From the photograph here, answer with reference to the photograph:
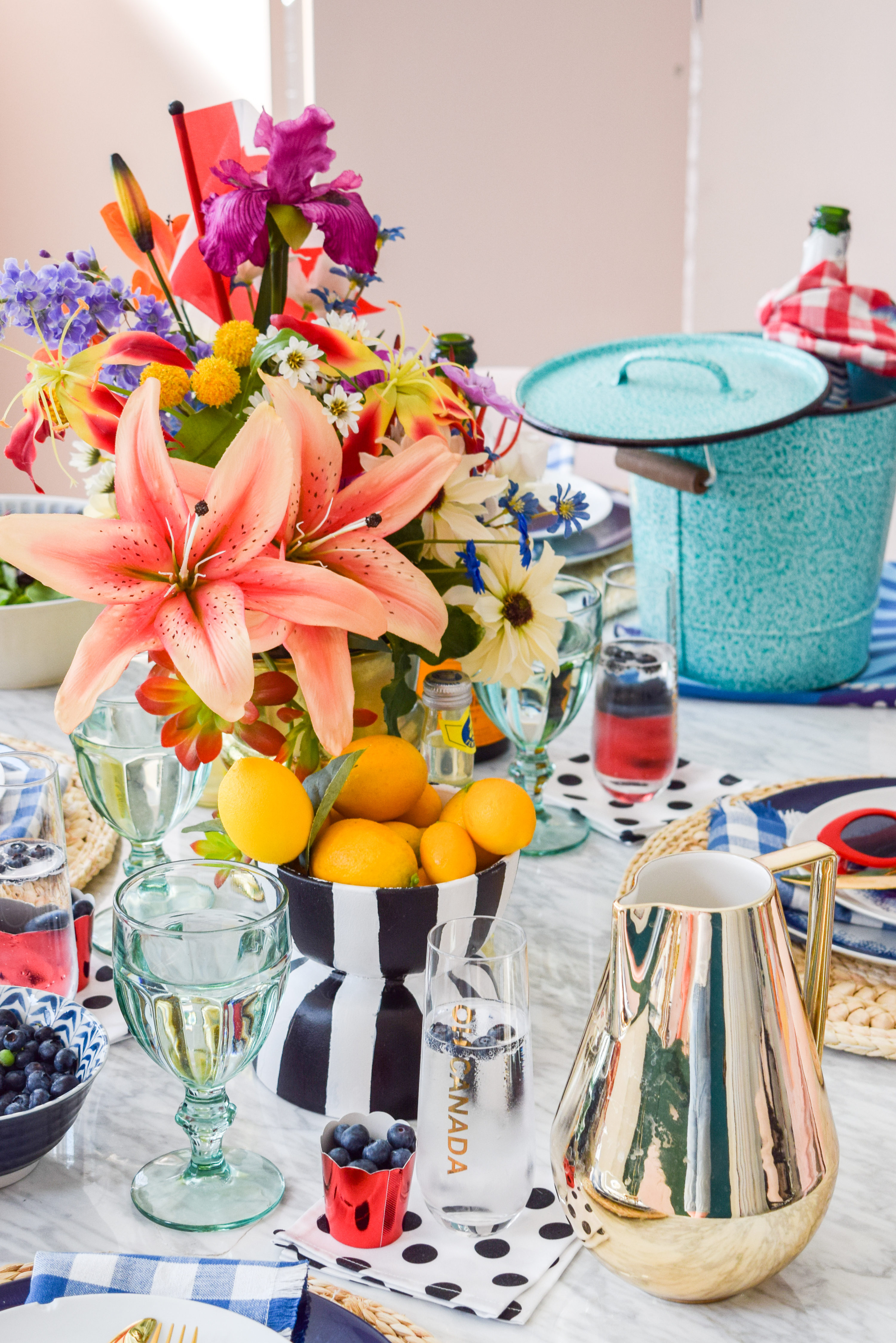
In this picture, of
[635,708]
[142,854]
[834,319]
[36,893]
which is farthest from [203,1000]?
[834,319]

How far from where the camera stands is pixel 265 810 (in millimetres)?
644

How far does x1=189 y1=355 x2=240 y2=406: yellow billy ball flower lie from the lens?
2.19 ft

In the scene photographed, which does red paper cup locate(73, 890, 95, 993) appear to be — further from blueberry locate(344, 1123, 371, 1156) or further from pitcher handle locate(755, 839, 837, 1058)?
pitcher handle locate(755, 839, 837, 1058)

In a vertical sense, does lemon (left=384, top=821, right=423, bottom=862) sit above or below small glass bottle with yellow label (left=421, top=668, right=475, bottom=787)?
below

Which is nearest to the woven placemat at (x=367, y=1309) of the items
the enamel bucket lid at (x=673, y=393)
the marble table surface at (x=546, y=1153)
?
the marble table surface at (x=546, y=1153)

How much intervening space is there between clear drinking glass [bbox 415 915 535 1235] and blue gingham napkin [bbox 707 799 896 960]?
200 millimetres

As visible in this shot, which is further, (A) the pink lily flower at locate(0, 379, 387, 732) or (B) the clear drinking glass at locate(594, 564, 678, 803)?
(B) the clear drinking glass at locate(594, 564, 678, 803)

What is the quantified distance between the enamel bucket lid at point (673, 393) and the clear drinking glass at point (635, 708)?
0.41ft

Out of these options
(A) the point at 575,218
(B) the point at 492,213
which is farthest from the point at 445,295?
(A) the point at 575,218

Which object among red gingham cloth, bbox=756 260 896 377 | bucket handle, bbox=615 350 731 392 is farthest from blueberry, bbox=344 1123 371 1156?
red gingham cloth, bbox=756 260 896 377

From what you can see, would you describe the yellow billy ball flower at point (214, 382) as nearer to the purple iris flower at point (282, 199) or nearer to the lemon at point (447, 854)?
the purple iris flower at point (282, 199)

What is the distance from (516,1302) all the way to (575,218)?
3.17 meters

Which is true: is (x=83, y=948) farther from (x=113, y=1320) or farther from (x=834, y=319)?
(x=834, y=319)

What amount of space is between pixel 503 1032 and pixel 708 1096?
0.37ft
